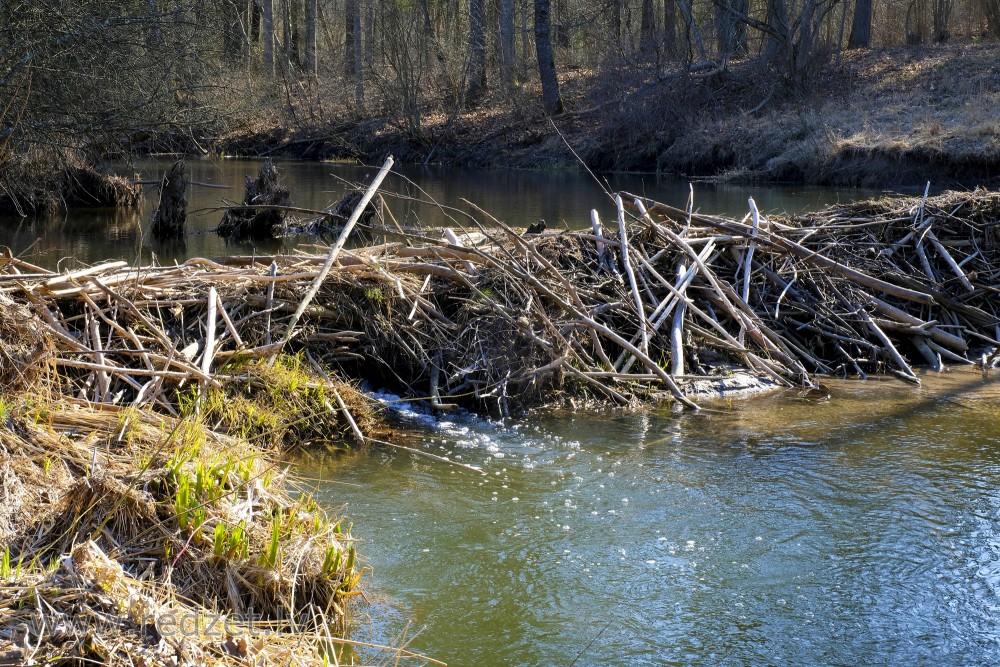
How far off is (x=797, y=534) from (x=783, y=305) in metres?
3.88

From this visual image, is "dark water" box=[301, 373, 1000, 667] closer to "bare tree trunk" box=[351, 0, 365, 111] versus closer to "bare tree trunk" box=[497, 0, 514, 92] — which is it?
"bare tree trunk" box=[497, 0, 514, 92]

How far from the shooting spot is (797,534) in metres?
5.17

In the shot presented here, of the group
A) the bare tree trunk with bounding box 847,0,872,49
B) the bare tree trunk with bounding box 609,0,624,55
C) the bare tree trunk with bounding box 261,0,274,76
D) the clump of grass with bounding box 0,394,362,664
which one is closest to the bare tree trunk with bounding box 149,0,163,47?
the clump of grass with bounding box 0,394,362,664

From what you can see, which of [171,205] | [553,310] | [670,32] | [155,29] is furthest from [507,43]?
[553,310]

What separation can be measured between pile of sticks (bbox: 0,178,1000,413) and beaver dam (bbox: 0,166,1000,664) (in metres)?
0.03

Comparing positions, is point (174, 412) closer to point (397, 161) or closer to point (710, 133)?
point (710, 133)

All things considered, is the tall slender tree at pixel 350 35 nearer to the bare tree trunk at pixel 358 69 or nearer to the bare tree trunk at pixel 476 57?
the bare tree trunk at pixel 358 69

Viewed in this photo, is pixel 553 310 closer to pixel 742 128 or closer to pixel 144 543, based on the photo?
pixel 144 543

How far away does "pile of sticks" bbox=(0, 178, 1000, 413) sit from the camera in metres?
6.59

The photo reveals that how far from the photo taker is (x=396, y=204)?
20734 millimetres

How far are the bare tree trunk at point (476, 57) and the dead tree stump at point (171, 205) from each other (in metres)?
21.2

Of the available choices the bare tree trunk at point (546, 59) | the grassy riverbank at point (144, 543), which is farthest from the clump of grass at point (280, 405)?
the bare tree trunk at point (546, 59)

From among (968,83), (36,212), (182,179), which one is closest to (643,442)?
(182,179)

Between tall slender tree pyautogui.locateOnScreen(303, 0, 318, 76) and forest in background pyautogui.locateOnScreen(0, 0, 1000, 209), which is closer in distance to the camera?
forest in background pyautogui.locateOnScreen(0, 0, 1000, 209)
